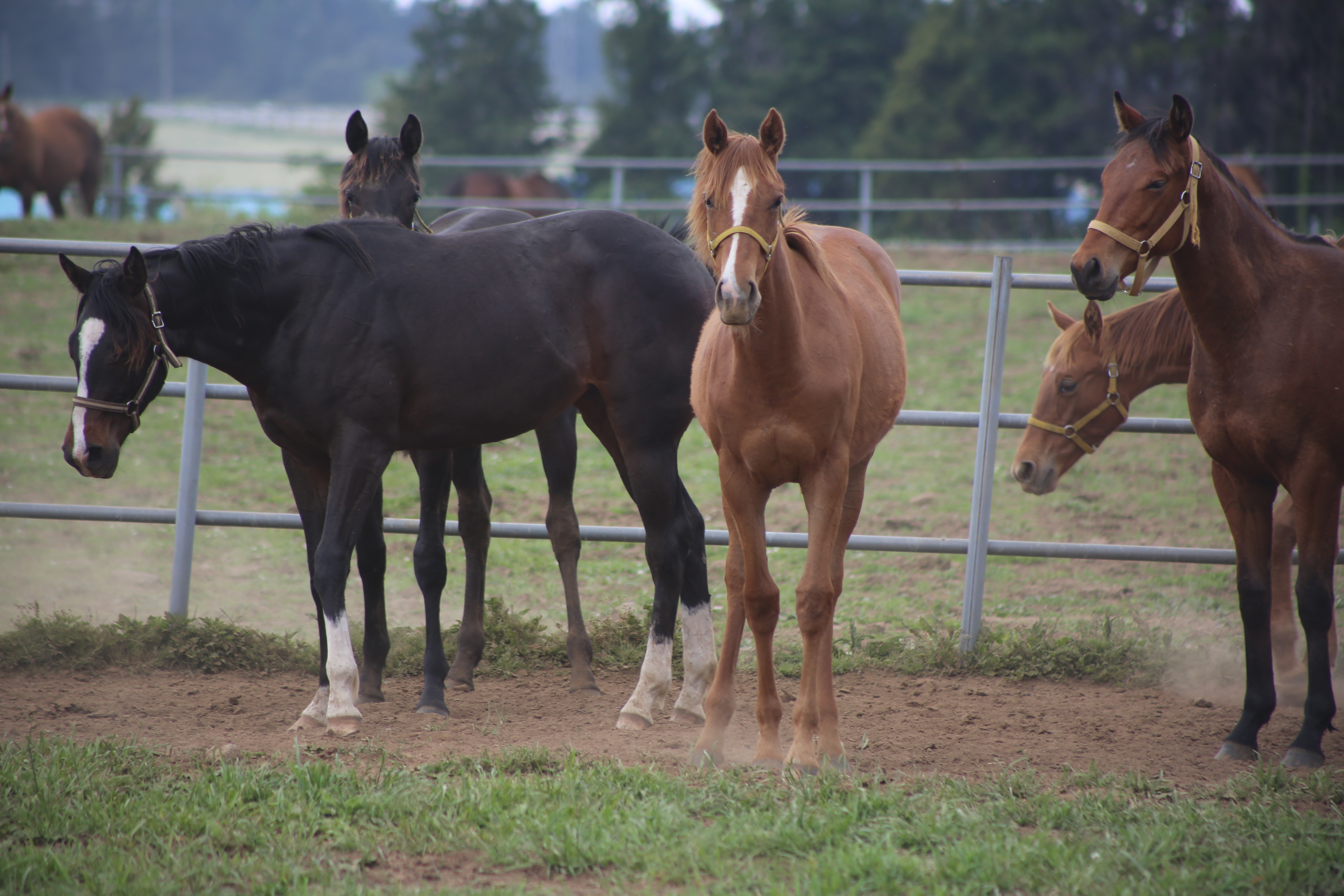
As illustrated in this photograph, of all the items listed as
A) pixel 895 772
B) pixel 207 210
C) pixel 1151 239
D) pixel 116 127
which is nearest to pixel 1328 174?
pixel 1151 239

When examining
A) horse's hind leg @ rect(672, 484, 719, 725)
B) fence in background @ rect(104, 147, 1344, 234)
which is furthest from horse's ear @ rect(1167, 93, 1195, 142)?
fence in background @ rect(104, 147, 1344, 234)

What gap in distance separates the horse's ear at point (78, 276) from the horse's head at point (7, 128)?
1243cm

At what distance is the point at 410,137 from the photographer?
15.9ft

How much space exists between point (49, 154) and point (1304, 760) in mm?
16200

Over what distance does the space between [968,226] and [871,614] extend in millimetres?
13516

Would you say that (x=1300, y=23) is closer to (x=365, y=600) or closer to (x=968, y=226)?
(x=968, y=226)

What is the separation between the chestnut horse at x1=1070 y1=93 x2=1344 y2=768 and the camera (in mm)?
3371

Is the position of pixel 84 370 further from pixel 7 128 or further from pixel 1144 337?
pixel 7 128

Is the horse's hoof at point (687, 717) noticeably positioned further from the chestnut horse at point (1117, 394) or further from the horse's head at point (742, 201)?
the chestnut horse at point (1117, 394)

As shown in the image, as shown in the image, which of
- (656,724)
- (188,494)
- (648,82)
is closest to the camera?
(656,724)

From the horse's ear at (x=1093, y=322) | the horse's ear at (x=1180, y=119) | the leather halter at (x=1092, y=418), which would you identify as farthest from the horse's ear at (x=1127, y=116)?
the leather halter at (x=1092, y=418)

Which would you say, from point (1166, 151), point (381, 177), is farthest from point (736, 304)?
point (381, 177)

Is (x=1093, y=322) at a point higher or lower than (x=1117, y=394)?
higher

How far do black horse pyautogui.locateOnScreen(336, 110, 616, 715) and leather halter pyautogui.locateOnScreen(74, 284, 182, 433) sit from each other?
36.7 inches
